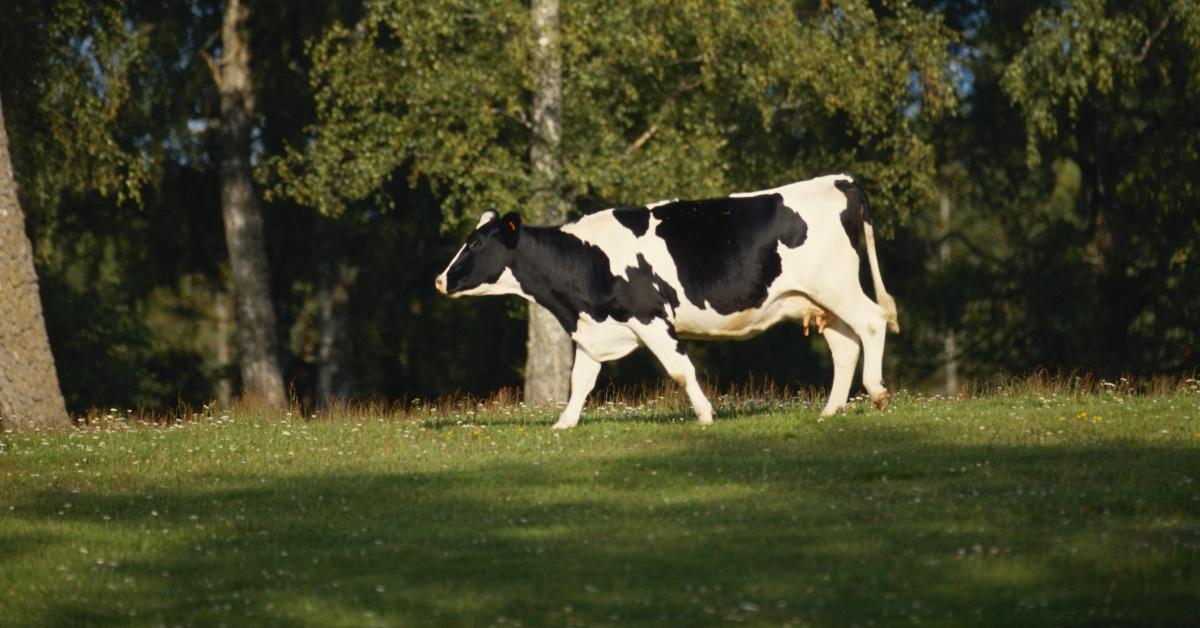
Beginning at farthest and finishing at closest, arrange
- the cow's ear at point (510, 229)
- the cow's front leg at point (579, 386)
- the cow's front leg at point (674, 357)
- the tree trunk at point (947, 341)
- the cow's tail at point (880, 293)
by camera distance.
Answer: the tree trunk at point (947, 341), the cow's ear at point (510, 229), the cow's tail at point (880, 293), the cow's front leg at point (579, 386), the cow's front leg at point (674, 357)

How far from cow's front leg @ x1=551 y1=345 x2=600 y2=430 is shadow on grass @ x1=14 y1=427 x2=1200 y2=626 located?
88.5 inches

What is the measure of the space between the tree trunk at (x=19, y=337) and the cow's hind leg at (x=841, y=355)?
9.42 m

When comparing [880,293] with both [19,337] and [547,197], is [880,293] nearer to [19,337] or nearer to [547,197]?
[19,337]

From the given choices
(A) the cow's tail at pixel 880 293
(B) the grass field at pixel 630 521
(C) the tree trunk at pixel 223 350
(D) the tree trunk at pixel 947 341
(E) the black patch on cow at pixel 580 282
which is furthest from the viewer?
(D) the tree trunk at pixel 947 341

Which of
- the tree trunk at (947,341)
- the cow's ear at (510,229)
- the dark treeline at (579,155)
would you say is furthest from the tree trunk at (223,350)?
the tree trunk at (947,341)

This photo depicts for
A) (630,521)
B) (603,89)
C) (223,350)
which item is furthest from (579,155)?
(223,350)

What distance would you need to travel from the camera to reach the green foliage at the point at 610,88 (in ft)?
97.6

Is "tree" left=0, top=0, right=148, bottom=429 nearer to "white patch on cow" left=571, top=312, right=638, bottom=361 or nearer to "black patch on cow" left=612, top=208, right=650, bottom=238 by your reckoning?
"black patch on cow" left=612, top=208, right=650, bottom=238

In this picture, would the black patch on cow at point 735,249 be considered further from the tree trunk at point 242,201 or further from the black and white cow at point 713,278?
the tree trunk at point 242,201

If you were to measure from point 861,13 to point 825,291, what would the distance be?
14.9 meters

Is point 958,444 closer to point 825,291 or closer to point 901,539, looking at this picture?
point 825,291

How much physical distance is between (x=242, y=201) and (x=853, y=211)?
20007mm

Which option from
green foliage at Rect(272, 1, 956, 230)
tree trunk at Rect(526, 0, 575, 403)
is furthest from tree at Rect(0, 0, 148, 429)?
tree trunk at Rect(526, 0, 575, 403)

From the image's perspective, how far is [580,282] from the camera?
18328mm
